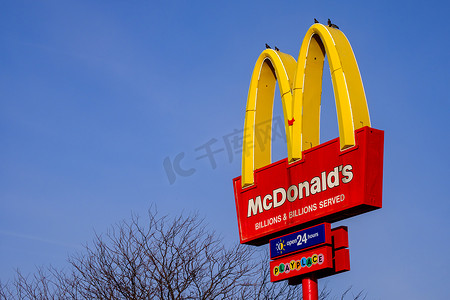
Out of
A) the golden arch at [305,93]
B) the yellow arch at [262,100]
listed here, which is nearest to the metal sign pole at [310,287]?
the golden arch at [305,93]

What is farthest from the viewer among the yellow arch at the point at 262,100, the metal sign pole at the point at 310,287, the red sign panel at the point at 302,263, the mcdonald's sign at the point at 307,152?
the yellow arch at the point at 262,100

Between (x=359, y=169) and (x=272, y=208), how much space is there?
2.73 meters

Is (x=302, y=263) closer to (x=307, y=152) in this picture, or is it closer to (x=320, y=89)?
(x=307, y=152)

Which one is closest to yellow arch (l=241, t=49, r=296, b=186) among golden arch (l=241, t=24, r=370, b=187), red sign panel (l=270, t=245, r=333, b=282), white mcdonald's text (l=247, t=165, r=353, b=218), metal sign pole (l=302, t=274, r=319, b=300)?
golden arch (l=241, t=24, r=370, b=187)

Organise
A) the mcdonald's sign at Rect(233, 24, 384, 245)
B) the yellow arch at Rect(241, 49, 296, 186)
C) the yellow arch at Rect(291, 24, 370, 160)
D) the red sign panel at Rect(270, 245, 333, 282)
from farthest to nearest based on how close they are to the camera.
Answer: the yellow arch at Rect(241, 49, 296, 186), the yellow arch at Rect(291, 24, 370, 160), the red sign panel at Rect(270, 245, 333, 282), the mcdonald's sign at Rect(233, 24, 384, 245)

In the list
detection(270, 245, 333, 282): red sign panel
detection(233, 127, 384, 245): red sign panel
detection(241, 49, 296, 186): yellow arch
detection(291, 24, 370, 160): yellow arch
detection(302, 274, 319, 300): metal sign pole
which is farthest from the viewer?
detection(241, 49, 296, 186): yellow arch

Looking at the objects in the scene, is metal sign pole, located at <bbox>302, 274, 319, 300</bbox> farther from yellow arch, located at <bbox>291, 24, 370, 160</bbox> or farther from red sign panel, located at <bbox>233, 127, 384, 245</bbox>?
yellow arch, located at <bbox>291, 24, 370, 160</bbox>

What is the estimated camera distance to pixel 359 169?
15.3m

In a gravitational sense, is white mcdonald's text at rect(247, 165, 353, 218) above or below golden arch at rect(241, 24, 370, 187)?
below

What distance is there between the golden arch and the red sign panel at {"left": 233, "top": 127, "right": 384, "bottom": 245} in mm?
305

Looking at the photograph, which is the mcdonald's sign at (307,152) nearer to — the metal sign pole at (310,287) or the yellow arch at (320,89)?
the yellow arch at (320,89)

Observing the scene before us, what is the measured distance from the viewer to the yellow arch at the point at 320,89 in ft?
51.7

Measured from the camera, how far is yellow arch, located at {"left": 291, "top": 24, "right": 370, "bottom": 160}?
15.8 meters

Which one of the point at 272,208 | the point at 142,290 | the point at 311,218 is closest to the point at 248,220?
the point at 272,208
